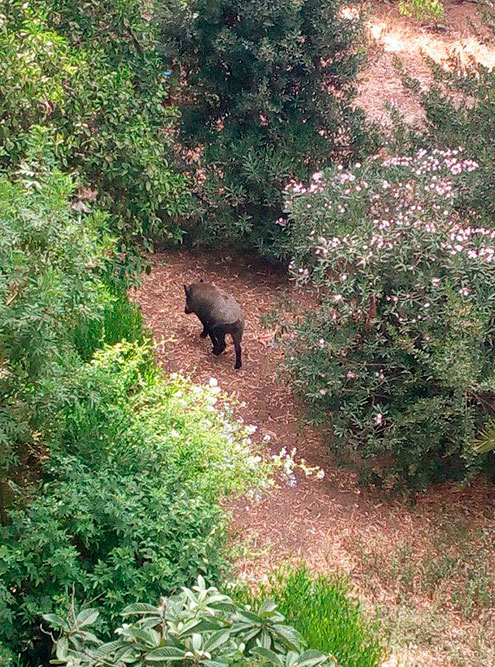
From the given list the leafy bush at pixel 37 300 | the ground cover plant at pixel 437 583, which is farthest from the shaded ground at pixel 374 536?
the leafy bush at pixel 37 300

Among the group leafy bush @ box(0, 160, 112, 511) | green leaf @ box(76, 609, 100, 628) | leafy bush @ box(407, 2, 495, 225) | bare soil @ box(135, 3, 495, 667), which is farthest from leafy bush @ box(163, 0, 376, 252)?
green leaf @ box(76, 609, 100, 628)

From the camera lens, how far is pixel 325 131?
354 inches

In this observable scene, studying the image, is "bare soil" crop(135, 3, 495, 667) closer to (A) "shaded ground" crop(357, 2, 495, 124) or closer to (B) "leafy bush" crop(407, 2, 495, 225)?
(B) "leafy bush" crop(407, 2, 495, 225)

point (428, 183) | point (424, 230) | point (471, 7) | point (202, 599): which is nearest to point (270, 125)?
point (428, 183)

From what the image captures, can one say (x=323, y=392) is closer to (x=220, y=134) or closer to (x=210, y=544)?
(x=210, y=544)

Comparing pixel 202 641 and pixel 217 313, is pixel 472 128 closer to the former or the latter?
pixel 217 313

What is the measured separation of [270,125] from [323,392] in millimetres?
3769

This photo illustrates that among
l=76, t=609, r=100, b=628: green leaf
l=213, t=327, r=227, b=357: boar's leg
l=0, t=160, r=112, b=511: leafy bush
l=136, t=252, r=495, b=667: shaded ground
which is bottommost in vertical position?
l=136, t=252, r=495, b=667: shaded ground

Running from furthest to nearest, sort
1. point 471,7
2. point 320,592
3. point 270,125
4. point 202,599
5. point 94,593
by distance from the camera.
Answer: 1. point 471,7
2. point 270,125
3. point 320,592
4. point 94,593
5. point 202,599

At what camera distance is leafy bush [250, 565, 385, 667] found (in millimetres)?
3605

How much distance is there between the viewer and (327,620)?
3707 mm

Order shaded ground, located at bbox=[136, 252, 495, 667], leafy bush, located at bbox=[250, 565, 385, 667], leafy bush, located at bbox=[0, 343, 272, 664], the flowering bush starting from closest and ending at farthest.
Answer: leafy bush, located at bbox=[0, 343, 272, 664], leafy bush, located at bbox=[250, 565, 385, 667], shaded ground, located at bbox=[136, 252, 495, 667], the flowering bush

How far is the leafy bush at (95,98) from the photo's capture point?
205 inches

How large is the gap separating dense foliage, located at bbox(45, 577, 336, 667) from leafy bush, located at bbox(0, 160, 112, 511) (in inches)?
39.2
